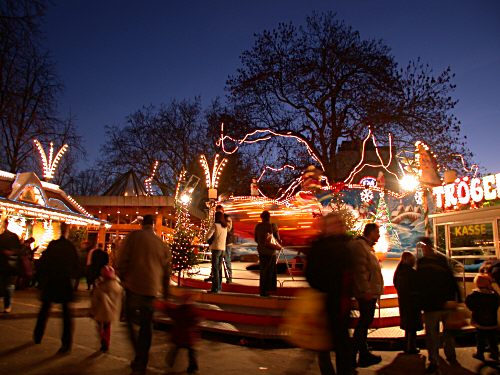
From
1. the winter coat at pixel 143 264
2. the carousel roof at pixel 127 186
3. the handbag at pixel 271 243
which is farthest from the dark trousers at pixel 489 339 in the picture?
the carousel roof at pixel 127 186

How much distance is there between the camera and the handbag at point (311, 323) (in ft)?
12.7

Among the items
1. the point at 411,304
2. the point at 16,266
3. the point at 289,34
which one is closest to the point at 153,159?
the point at 289,34

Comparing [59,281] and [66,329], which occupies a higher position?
[59,281]

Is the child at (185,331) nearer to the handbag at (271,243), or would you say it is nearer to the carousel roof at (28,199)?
the handbag at (271,243)

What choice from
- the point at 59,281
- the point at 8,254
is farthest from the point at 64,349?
the point at 8,254

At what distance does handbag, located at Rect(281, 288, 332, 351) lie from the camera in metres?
3.88

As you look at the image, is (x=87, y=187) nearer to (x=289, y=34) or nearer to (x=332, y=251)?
(x=289, y=34)

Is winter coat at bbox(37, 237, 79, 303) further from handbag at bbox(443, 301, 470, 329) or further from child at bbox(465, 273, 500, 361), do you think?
child at bbox(465, 273, 500, 361)

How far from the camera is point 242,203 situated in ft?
50.3

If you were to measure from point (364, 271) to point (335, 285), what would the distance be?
73.9 inches

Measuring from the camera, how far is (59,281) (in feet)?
17.9

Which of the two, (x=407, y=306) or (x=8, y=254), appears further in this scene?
(x=8, y=254)

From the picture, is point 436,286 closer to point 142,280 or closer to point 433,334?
point 433,334

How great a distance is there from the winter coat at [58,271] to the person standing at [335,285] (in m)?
3.35
